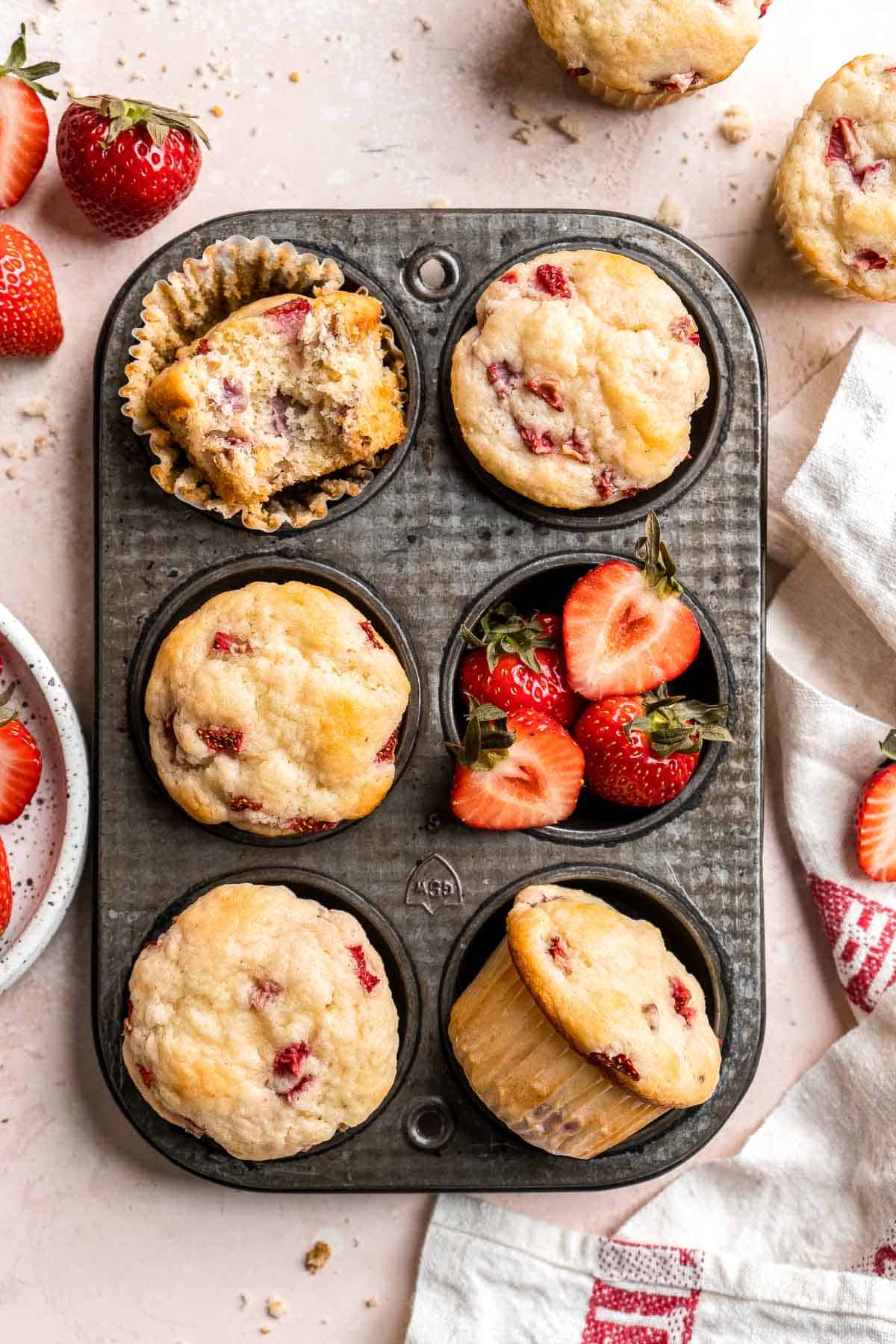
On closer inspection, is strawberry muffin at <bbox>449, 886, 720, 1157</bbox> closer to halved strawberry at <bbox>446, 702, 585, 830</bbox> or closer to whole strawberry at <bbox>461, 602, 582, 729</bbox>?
halved strawberry at <bbox>446, 702, 585, 830</bbox>

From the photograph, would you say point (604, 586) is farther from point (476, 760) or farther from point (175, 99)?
point (175, 99)

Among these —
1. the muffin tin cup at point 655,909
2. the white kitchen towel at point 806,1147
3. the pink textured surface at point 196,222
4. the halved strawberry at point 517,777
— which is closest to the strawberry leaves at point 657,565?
the halved strawberry at point 517,777

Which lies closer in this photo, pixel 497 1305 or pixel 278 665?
pixel 278 665

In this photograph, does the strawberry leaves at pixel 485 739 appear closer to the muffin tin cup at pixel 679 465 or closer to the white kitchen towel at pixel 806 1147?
the muffin tin cup at pixel 679 465

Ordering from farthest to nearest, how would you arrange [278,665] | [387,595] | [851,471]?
[851,471] < [387,595] < [278,665]

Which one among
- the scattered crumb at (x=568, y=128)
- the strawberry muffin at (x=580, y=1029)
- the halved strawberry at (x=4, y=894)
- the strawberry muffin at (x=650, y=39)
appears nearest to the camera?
the strawberry muffin at (x=580, y=1029)

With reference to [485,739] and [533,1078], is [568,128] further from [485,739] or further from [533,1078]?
[533,1078]

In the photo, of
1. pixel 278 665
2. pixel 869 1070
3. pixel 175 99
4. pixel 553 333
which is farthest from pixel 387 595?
pixel 869 1070
